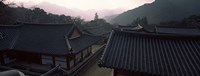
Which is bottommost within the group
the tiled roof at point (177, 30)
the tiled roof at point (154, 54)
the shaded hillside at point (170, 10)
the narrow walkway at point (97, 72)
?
the narrow walkway at point (97, 72)

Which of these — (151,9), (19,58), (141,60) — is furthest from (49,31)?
(151,9)

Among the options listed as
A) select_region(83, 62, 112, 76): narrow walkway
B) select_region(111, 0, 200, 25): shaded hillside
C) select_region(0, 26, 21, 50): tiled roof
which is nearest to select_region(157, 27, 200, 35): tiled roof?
select_region(83, 62, 112, 76): narrow walkway

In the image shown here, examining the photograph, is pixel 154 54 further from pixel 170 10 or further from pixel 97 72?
pixel 170 10

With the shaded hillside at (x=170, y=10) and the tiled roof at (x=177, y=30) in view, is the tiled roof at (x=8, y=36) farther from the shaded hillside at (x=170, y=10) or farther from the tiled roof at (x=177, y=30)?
the shaded hillside at (x=170, y=10)

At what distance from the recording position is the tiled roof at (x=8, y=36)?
20294 millimetres

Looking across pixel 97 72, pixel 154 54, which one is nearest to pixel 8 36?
pixel 97 72

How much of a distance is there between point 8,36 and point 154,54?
62.5ft

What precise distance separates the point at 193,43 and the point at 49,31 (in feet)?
55.8

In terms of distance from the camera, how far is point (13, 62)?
71.1 ft

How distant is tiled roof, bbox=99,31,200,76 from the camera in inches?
344

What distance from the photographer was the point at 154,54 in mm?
9828

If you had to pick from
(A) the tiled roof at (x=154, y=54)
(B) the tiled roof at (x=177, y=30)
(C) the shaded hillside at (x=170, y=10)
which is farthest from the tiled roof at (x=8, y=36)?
(C) the shaded hillside at (x=170, y=10)

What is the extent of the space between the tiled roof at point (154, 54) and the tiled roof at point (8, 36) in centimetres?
1454

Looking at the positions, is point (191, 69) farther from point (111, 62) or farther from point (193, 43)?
point (111, 62)
